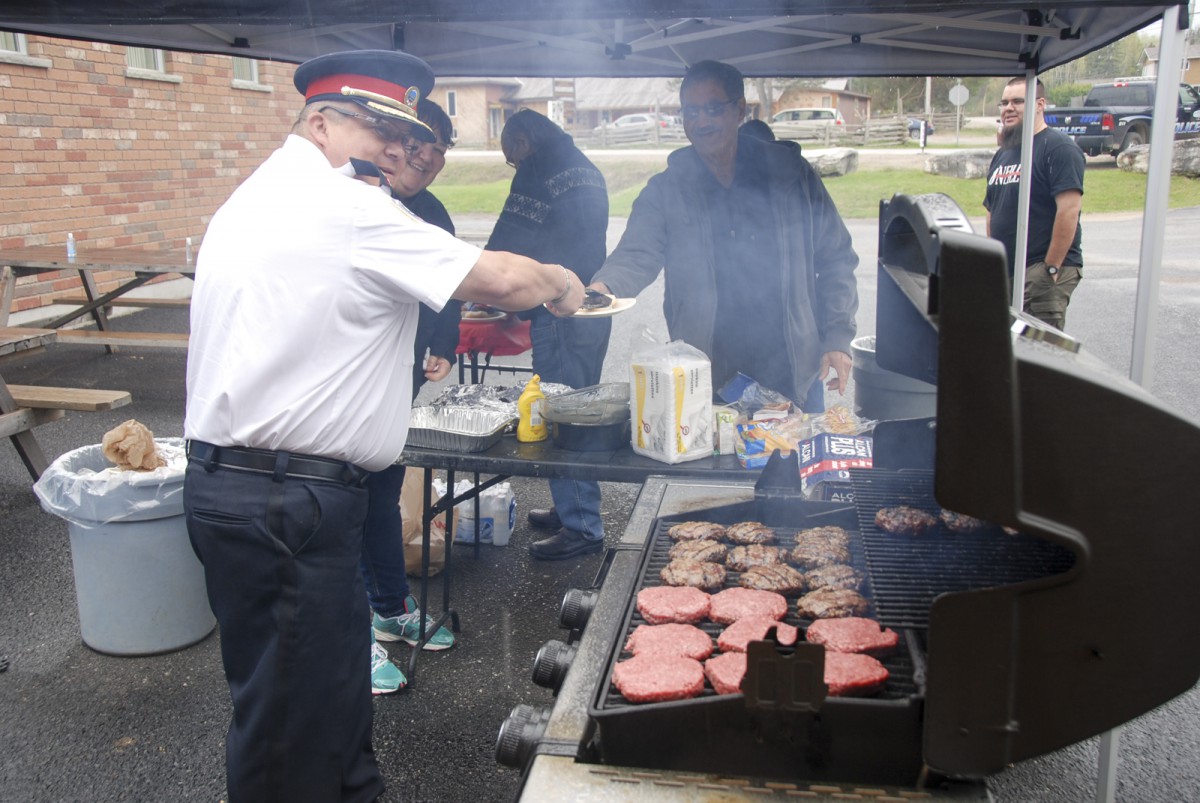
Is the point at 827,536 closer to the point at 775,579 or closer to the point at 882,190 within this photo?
the point at 775,579

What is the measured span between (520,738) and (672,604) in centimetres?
49

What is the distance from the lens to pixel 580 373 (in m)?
4.80

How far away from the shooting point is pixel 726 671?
1760 millimetres

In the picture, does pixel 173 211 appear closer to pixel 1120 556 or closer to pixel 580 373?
pixel 580 373

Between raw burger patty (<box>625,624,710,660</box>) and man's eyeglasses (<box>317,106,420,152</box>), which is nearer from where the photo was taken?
raw burger patty (<box>625,624,710,660</box>)

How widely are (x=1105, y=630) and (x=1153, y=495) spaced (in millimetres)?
220

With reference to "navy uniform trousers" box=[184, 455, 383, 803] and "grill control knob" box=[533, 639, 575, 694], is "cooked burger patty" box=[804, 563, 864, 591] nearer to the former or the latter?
"grill control knob" box=[533, 639, 575, 694]

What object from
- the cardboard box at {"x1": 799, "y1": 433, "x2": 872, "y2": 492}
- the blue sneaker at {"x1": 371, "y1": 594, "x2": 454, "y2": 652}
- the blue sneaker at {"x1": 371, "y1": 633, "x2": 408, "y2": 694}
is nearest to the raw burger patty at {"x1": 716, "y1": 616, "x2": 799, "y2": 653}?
the cardboard box at {"x1": 799, "y1": 433, "x2": 872, "y2": 492}

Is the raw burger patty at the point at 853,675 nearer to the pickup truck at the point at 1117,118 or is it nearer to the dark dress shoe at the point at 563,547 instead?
the dark dress shoe at the point at 563,547

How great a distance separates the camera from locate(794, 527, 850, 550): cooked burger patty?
7.64ft

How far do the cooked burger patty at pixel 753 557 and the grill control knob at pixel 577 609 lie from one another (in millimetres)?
359

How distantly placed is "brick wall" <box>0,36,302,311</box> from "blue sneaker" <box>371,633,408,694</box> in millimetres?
Result: 7353

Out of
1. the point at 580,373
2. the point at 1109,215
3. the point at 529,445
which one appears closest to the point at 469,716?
the point at 529,445

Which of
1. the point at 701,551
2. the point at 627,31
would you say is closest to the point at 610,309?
the point at 701,551
